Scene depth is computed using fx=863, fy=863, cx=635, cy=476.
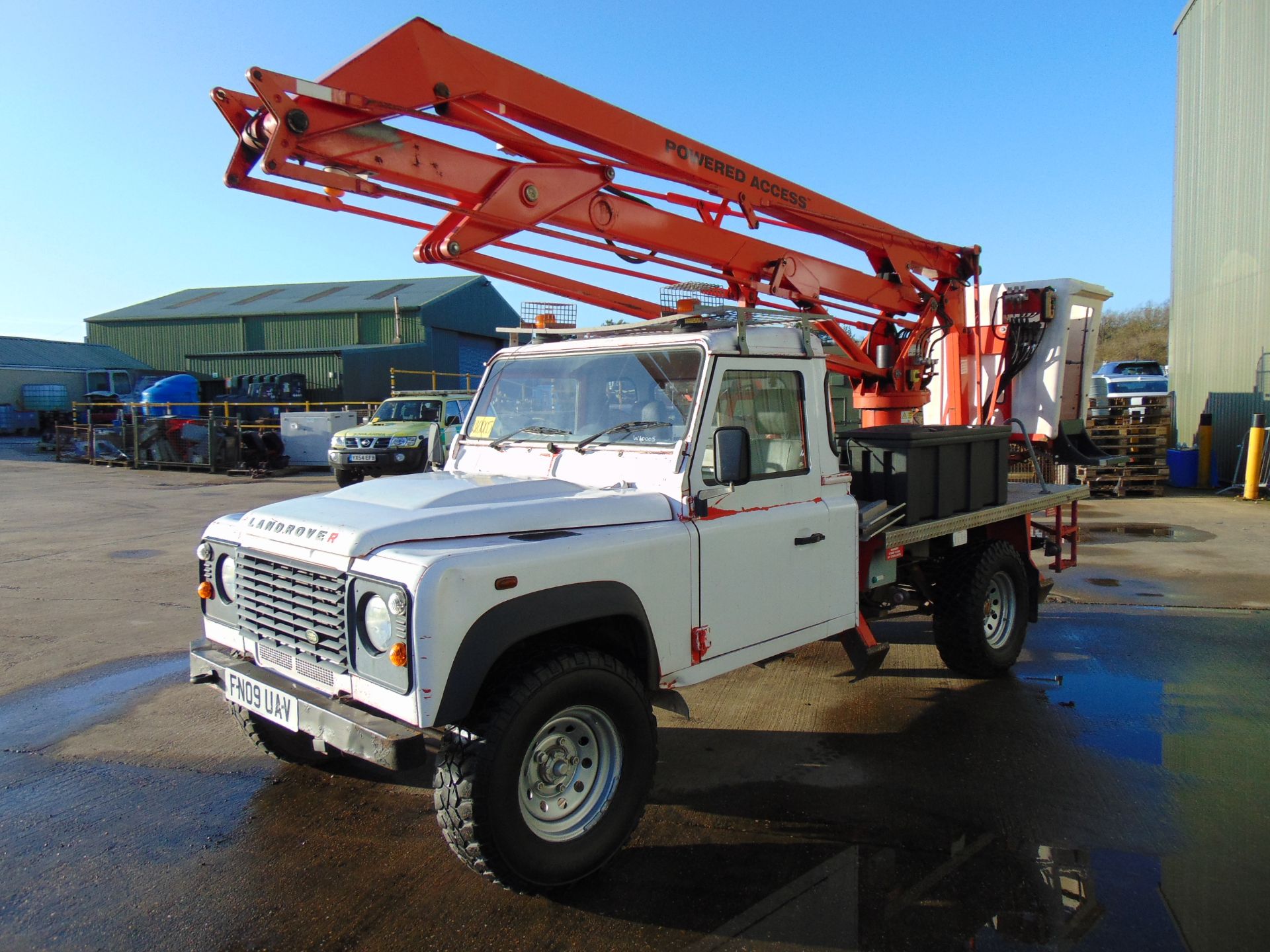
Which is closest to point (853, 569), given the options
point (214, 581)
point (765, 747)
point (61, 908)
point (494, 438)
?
point (765, 747)

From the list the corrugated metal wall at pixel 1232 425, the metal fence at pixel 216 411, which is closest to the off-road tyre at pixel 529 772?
the corrugated metal wall at pixel 1232 425

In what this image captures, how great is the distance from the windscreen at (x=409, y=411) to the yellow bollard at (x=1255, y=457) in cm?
1423

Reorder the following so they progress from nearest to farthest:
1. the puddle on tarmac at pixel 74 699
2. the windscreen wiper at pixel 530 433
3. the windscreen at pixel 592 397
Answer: the windscreen at pixel 592 397 < the windscreen wiper at pixel 530 433 < the puddle on tarmac at pixel 74 699

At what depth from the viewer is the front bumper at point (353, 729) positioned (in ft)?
9.62

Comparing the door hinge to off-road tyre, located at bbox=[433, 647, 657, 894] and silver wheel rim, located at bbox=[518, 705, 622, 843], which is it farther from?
silver wheel rim, located at bbox=[518, 705, 622, 843]

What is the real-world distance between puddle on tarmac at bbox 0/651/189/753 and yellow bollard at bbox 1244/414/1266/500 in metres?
15.7

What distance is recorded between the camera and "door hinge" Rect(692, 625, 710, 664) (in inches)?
150

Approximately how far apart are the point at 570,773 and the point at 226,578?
5.99 ft

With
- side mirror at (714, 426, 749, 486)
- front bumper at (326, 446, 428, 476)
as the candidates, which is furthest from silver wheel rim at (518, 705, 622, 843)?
front bumper at (326, 446, 428, 476)

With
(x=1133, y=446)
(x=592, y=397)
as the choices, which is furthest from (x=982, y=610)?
(x=1133, y=446)

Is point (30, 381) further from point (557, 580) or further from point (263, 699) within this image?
point (557, 580)

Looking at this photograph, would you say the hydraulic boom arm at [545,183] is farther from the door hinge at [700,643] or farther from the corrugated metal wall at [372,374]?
the corrugated metal wall at [372,374]

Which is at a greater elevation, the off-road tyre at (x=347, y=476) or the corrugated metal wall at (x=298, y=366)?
the corrugated metal wall at (x=298, y=366)

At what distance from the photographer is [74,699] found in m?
5.50
